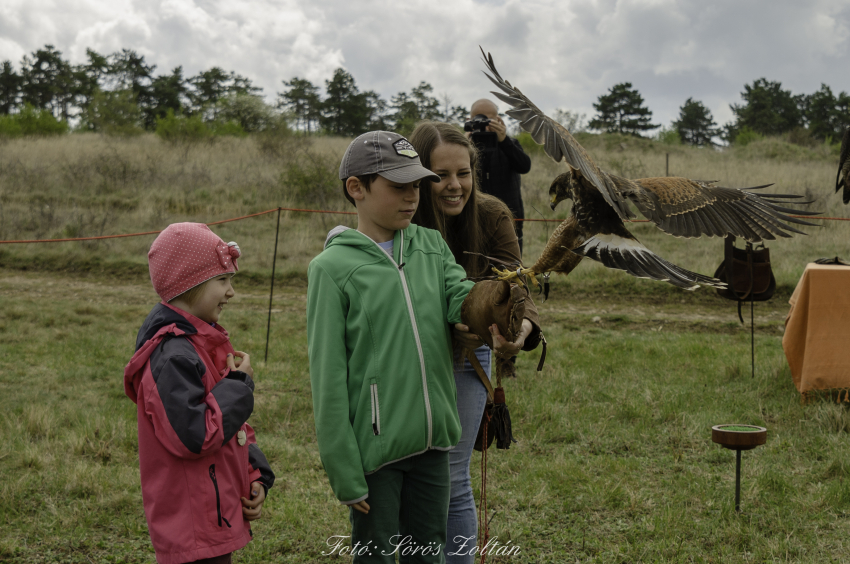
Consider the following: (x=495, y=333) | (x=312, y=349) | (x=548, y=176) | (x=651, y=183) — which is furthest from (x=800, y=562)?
(x=548, y=176)

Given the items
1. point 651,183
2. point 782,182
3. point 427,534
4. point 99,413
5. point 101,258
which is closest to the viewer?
point 427,534

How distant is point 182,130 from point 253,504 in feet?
78.6

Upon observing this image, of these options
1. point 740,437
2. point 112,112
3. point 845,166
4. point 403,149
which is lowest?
point 740,437

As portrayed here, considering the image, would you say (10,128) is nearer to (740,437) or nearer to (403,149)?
(403,149)

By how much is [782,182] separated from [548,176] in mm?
6115

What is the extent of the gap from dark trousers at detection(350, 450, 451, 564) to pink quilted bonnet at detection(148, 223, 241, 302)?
2.42ft

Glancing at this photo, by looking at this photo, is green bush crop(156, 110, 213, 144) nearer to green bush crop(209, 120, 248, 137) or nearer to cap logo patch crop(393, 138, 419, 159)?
green bush crop(209, 120, 248, 137)

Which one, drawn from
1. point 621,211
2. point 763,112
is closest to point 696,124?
point 763,112

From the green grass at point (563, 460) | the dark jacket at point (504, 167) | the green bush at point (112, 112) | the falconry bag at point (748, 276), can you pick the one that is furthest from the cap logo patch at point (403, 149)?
the green bush at point (112, 112)

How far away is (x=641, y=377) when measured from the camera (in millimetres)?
5367

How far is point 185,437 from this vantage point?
1555 mm

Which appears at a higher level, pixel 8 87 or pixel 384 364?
pixel 8 87

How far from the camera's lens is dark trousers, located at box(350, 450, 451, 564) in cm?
167

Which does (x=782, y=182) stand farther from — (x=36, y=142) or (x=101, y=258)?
(x=36, y=142)
